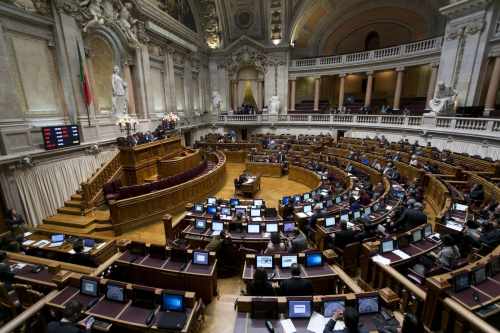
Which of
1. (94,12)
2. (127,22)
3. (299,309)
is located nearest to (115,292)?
(299,309)

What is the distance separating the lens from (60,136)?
393 inches

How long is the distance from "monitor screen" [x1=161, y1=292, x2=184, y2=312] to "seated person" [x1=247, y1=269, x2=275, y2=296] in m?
1.11

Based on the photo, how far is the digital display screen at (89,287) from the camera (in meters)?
4.08

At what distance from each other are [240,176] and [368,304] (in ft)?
30.0

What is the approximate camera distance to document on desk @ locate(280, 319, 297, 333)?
10.8ft

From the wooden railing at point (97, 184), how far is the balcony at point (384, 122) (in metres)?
14.9

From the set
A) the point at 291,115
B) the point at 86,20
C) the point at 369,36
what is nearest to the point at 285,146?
the point at 291,115

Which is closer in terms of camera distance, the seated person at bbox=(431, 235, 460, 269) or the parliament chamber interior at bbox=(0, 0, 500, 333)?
the parliament chamber interior at bbox=(0, 0, 500, 333)

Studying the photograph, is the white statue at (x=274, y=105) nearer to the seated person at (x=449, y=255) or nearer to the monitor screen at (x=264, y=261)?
the monitor screen at (x=264, y=261)

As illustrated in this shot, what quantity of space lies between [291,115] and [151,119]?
Answer: 12.8 m

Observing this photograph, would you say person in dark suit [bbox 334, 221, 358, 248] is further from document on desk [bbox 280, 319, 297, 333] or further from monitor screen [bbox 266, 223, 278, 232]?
document on desk [bbox 280, 319, 297, 333]

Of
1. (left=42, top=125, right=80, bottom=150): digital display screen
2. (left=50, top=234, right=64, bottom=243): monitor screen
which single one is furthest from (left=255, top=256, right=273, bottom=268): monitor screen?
(left=42, top=125, right=80, bottom=150): digital display screen

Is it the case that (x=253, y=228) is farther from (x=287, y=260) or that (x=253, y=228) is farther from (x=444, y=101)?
(x=444, y=101)

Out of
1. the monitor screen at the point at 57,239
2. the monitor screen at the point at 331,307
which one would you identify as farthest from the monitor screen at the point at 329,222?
the monitor screen at the point at 57,239
